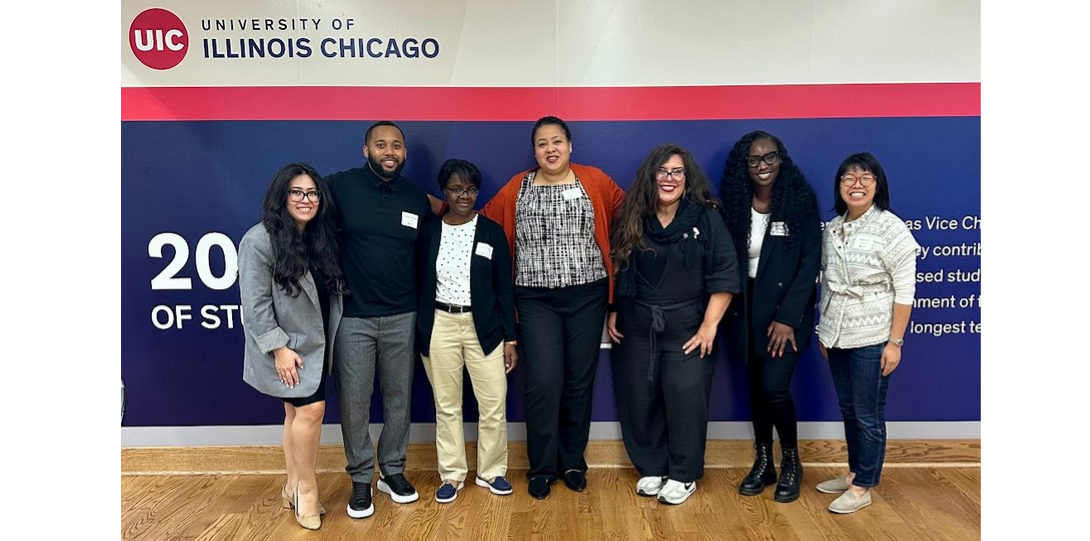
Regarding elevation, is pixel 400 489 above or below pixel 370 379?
below

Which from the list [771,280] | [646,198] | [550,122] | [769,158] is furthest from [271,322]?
[769,158]

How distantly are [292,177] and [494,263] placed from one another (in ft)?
3.20

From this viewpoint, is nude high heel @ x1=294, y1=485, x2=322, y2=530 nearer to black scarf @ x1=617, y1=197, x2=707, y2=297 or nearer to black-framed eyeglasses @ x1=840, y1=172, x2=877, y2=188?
black scarf @ x1=617, y1=197, x2=707, y2=297

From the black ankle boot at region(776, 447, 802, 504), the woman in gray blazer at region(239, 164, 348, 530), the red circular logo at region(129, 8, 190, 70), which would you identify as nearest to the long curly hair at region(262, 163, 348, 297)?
the woman in gray blazer at region(239, 164, 348, 530)

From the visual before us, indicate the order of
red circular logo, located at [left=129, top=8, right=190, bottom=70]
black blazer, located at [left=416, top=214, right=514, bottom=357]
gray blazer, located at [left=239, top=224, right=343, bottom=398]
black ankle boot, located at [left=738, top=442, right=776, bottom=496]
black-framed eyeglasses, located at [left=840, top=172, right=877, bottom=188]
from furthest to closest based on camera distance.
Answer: red circular logo, located at [left=129, top=8, right=190, bottom=70], black ankle boot, located at [left=738, top=442, right=776, bottom=496], black blazer, located at [left=416, top=214, right=514, bottom=357], black-framed eyeglasses, located at [left=840, top=172, right=877, bottom=188], gray blazer, located at [left=239, top=224, right=343, bottom=398]

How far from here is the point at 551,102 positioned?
3584 mm

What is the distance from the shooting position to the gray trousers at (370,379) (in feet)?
10.3

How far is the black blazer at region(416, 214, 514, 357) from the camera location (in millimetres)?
3256

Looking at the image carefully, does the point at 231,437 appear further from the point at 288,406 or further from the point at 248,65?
the point at 248,65

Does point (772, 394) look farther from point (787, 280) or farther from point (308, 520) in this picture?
point (308, 520)

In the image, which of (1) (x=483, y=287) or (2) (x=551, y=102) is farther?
(2) (x=551, y=102)

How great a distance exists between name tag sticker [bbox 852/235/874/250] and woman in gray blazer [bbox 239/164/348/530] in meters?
2.27

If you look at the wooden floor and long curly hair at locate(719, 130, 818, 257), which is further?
long curly hair at locate(719, 130, 818, 257)

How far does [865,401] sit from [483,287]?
1.80 m
